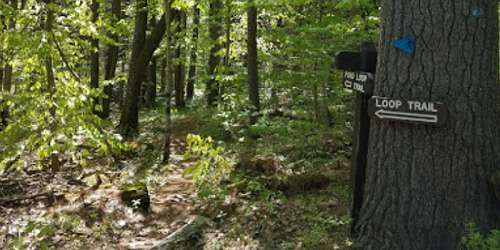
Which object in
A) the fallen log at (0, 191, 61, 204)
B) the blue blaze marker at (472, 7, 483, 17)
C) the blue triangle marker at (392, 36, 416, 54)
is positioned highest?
the blue blaze marker at (472, 7, 483, 17)

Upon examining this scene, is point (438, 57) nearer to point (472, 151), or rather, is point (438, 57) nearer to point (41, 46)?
point (472, 151)

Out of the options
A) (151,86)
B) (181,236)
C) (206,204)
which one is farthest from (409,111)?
(151,86)

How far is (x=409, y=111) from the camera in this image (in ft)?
14.2

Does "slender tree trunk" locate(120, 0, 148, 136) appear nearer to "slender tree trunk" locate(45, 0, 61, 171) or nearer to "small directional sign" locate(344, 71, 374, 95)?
"slender tree trunk" locate(45, 0, 61, 171)

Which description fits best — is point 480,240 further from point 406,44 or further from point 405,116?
point 406,44

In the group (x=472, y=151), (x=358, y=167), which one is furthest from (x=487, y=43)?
(x=358, y=167)

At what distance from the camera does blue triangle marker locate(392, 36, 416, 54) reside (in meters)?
4.34

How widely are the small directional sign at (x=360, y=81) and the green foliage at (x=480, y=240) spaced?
1.55 metres

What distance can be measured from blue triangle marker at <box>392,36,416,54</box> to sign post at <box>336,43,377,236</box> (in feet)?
1.81

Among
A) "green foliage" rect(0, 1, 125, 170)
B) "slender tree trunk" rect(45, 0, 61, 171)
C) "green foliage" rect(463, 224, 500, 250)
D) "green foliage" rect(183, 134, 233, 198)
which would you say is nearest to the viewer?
"green foliage" rect(463, 224, 500, 250)

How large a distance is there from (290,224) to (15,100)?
4440 mm

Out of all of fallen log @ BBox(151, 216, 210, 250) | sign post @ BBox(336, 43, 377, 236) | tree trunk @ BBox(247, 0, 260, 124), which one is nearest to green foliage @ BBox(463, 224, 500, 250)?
sign post @ BBox(336, 43, 377, 236)

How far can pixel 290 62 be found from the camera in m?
10.2

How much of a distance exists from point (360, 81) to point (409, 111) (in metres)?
0.76
